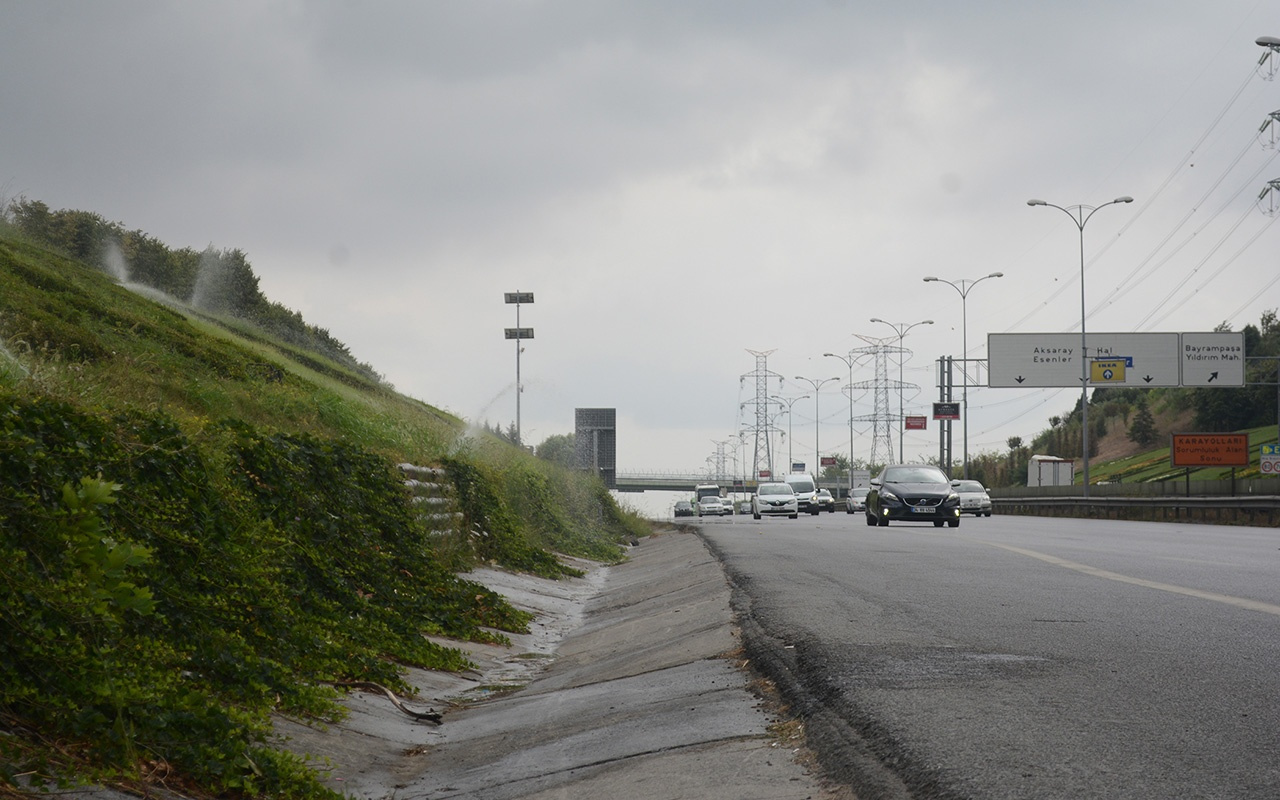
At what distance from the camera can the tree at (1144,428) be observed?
374 feet

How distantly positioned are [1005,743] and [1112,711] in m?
0.84

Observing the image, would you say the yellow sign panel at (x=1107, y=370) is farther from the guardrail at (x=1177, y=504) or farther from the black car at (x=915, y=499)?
the black car at (x=915, y=499)

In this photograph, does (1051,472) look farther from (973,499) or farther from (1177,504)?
(1177,504)

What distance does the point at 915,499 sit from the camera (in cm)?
3112

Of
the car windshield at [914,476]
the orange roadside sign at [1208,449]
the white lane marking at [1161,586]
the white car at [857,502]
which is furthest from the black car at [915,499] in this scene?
the white car at [857,502]

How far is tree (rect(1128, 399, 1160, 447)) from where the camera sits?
4491 inches

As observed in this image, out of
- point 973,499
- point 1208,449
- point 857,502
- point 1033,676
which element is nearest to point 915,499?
point 973,499

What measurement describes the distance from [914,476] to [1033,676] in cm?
2726

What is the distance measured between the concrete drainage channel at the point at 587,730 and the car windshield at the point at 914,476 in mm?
22001

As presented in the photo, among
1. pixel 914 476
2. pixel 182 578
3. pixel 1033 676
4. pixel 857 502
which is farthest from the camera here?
pixel 857 502

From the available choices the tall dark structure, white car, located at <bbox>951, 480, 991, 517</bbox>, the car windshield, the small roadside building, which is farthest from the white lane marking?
the small roadside building

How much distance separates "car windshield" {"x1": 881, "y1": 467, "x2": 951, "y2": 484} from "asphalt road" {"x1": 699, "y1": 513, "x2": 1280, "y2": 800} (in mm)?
19478

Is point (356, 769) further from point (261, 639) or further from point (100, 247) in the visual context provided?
point (100, 247)

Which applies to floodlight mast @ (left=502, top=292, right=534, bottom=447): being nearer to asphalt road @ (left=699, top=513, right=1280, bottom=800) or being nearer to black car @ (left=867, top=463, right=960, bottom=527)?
black car @ (left=867, top=463, right=960, bottom=527)
